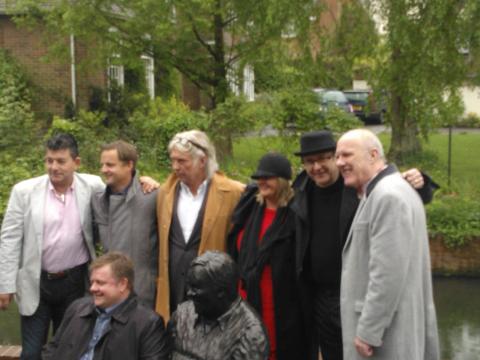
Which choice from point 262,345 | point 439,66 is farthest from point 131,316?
point 439,66

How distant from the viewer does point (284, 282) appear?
435cm

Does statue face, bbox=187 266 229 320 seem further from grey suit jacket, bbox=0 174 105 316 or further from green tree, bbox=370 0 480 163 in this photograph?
green tree, bbox=370 0 480 163

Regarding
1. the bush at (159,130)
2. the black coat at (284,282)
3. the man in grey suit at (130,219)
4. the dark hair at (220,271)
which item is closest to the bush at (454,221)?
the bush at (159,130)

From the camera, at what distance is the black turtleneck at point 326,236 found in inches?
164

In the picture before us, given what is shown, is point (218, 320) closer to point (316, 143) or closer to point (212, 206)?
point (212, 206)

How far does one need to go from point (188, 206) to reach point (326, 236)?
92cm

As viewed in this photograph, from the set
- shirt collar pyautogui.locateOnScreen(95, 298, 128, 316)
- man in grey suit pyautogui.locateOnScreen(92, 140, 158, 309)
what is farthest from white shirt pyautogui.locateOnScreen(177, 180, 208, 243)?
shirt collar pyautogui.locateOnScreen(95, 298, 128, 316)

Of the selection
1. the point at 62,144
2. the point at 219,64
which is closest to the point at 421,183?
the point at 62,144

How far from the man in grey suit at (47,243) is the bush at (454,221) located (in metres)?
6.24

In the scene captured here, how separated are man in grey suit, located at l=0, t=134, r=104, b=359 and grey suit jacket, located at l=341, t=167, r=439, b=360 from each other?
1863mm

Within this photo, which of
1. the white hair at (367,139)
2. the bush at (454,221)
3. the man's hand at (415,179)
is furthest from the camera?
the bush at (454,221)

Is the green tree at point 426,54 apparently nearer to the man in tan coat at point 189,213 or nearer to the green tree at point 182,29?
the green tree at point 182,29

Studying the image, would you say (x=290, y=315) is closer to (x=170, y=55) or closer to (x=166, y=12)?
(x=166, y=12)

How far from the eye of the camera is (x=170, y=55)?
53.0 feet
